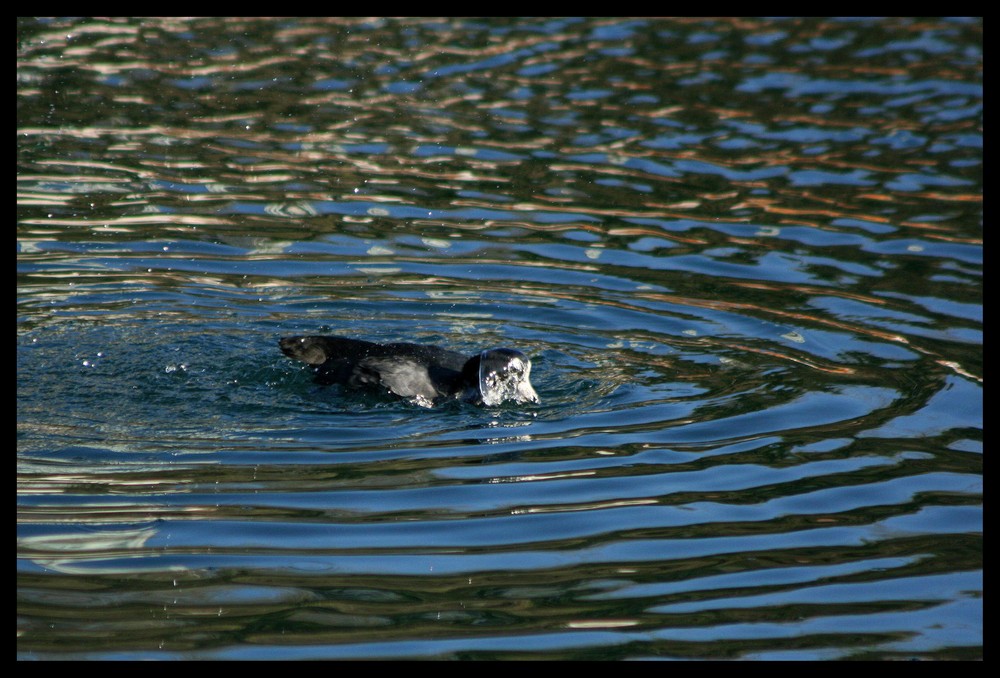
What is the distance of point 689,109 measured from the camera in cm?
1451

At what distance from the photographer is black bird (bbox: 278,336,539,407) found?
7598 mm

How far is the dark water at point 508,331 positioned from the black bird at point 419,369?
158mm

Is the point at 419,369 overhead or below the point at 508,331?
overhead

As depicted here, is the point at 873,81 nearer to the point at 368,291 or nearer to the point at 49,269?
the point at 368,291

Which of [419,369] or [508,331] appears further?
[508,331]

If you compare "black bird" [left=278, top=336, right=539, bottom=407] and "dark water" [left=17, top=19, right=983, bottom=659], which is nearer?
"dark water" [left=17, top=19, right=983, bottom=659]

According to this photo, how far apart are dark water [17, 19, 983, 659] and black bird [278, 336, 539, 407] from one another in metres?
0.16

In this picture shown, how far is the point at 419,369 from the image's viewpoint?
7.77m

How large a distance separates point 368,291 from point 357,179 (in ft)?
9.20

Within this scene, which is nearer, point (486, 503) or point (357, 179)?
point (486, 503)

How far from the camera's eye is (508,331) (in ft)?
30.2

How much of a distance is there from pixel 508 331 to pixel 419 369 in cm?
156
